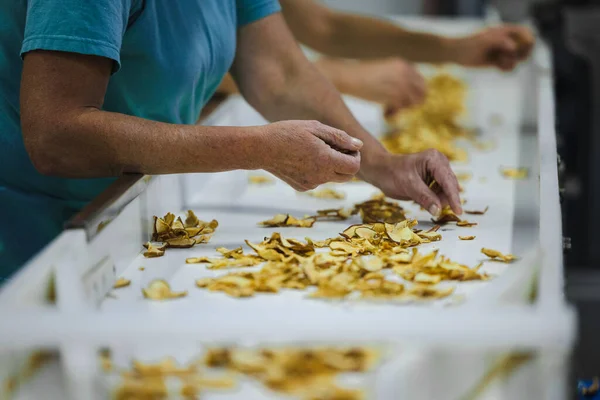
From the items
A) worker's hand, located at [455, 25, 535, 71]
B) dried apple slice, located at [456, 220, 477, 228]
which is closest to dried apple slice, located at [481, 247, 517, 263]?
dried apple slice, located at [456, 220, 477, 228]

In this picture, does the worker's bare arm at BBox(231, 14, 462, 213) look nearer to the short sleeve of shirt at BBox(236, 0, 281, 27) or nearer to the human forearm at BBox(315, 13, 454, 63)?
the short sleeve of shirt at BBox(236, 0, 281, 27)

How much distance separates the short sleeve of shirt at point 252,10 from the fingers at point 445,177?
0.45 meters

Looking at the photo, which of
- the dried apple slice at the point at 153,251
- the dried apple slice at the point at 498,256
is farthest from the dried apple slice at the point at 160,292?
the dried apple slice at the point at 498,256

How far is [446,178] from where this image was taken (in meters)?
1.54

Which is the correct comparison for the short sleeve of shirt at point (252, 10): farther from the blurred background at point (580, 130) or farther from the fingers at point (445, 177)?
the blurred background at point (580, 130)

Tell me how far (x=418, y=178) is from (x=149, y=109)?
0.49 metres

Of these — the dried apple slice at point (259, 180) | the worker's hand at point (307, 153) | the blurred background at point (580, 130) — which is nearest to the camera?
the worker's hand at point (307, 153)

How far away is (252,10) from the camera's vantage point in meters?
1.73

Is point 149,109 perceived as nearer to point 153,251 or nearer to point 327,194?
point 153,251

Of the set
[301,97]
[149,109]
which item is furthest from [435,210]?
[149,109]

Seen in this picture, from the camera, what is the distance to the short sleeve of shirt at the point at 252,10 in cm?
172

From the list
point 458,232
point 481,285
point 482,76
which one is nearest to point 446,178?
point 458,232

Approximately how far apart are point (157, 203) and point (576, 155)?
225 centimetres

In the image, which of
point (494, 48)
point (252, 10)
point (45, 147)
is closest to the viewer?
point (45, 147)
